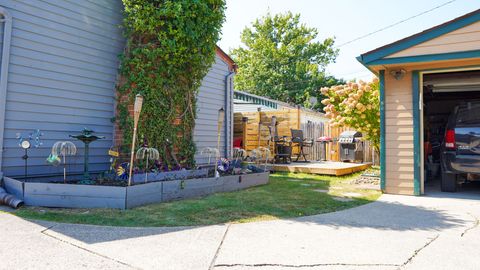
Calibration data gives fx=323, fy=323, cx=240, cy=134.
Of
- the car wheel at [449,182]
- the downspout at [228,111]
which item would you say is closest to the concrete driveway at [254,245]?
the car wheel at [449,182]

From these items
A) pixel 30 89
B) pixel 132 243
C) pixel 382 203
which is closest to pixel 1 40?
pixel 30 89

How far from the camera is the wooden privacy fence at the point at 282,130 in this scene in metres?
11.7

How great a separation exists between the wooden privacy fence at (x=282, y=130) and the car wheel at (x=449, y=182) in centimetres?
562

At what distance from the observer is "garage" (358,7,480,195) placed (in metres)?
5.38

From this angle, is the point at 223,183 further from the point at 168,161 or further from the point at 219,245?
the point at 219,245

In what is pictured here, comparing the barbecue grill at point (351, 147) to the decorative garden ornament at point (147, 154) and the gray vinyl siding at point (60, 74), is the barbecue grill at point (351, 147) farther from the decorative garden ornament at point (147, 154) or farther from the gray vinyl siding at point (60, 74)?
the gray vinyl siding at point (60, 74)

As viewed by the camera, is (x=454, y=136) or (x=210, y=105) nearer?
(x=454, y=136)

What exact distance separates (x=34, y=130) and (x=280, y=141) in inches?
286

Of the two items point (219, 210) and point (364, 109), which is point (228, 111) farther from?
point (219, 210)

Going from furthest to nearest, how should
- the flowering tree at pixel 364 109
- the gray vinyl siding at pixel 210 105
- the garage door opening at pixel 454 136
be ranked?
the gray vinyl siding at pixel 210 105, the flowering tree at pixel 364 109, the garage door opening at pixel 454 136

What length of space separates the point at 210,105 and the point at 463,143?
5487 mm

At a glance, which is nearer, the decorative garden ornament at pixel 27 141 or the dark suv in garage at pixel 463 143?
the decorative garden ornament at pixel 27 141

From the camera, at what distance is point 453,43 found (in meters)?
5.38

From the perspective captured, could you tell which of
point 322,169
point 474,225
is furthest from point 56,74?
point 322,169
